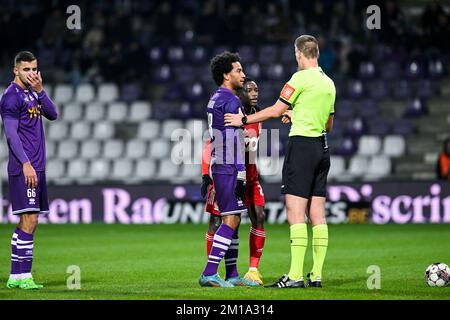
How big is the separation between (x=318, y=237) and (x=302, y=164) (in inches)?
30.0

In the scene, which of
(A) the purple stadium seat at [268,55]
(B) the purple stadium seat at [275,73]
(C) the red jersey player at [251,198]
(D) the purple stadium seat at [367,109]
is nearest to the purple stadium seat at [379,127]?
(D) the purple stadium seat at [367,109]

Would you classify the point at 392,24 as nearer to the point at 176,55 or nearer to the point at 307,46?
the point at 176,55

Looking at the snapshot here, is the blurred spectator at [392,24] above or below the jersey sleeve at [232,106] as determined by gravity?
above

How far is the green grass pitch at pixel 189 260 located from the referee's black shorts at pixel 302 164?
99 centimetres

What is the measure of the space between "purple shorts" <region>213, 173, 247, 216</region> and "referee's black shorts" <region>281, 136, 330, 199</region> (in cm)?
50

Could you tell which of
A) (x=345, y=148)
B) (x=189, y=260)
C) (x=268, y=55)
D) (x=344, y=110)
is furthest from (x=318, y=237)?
(x=268, y=55)

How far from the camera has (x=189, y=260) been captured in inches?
514

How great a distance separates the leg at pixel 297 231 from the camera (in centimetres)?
965

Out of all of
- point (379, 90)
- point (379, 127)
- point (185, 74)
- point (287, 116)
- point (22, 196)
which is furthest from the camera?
point (185, 74)

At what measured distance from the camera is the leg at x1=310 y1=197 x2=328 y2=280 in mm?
9797

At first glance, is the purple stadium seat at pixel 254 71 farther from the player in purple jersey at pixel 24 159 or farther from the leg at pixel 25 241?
the leg at pixel 25 241

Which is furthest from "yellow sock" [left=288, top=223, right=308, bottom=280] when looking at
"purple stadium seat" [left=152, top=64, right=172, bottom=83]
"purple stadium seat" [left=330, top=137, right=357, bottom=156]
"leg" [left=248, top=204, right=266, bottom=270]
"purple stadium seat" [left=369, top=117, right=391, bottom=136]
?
"purple stadium seat" [left=152, top=64, right=172, bottom=83]
